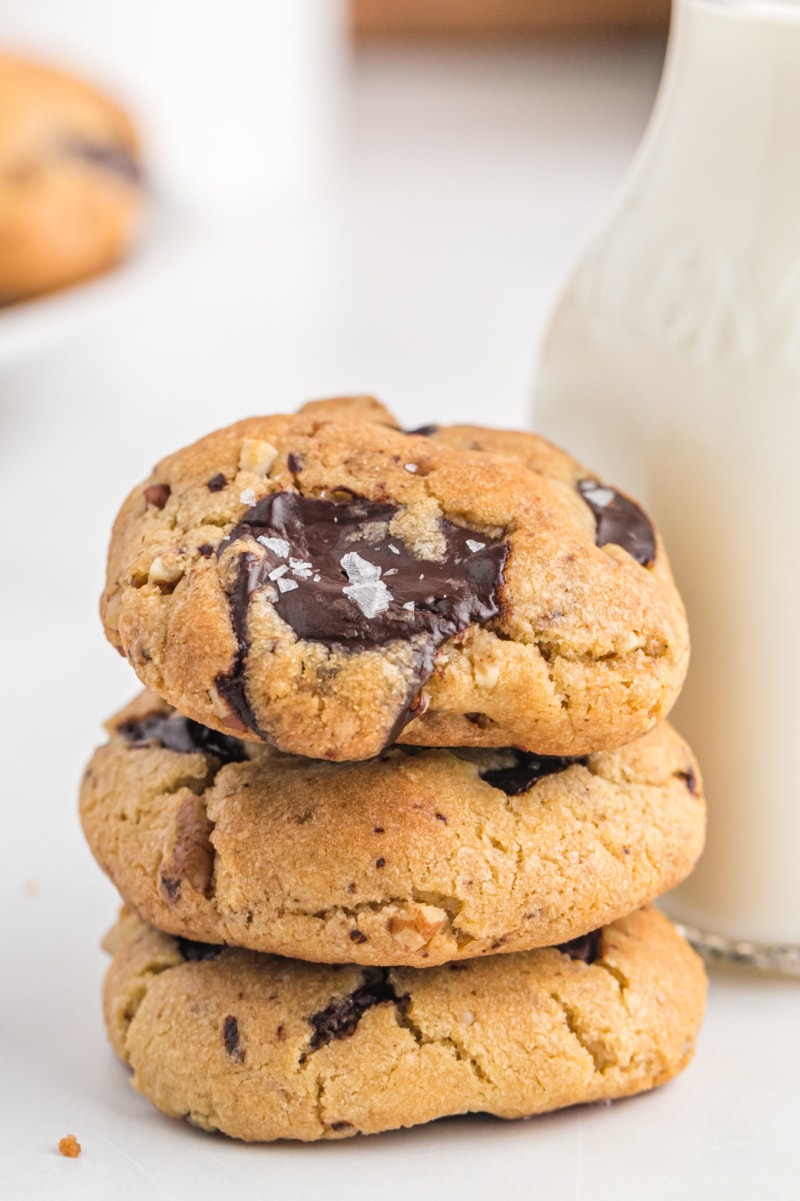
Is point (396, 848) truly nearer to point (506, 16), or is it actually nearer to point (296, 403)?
point (296, 403)

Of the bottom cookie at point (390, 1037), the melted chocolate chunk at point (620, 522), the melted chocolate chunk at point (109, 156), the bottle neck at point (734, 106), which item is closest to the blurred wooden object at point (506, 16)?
the melted chocolate chunk at point (109, 156)

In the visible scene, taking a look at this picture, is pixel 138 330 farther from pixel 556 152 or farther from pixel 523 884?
pixel 523 884

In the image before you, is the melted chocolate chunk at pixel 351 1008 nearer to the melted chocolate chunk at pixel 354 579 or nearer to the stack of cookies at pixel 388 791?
the stack of cookies at pixel 388 791

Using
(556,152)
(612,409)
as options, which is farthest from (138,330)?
(612,409)

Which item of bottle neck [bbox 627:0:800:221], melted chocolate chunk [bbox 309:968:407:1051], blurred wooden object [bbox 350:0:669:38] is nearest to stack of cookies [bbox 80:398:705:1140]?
melted chocolate chunk [bbox 309:968:407:1051]

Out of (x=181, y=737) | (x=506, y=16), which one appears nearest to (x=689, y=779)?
(x=181, y=737)
